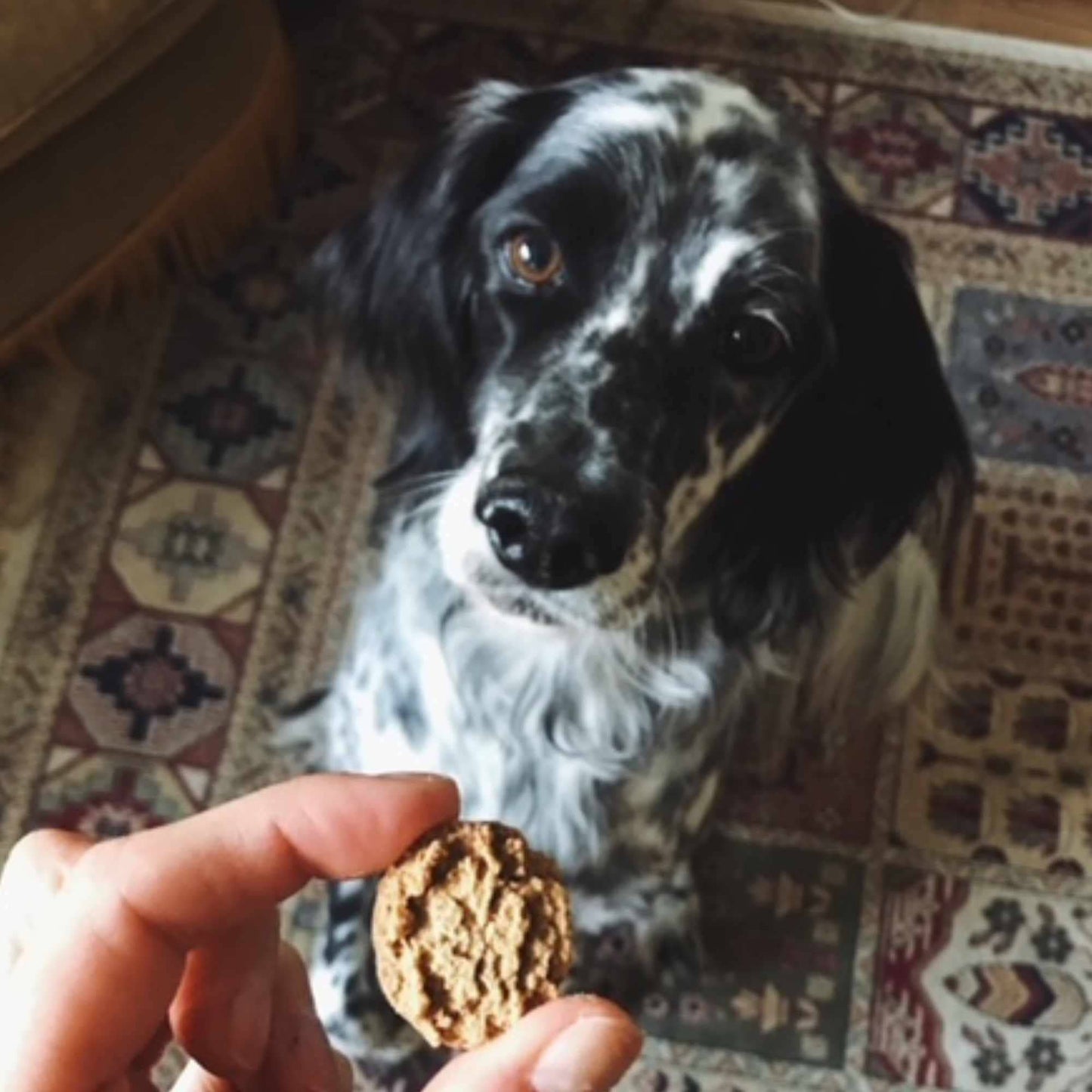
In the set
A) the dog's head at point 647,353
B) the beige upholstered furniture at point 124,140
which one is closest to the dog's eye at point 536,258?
the dog's head at point 647,353

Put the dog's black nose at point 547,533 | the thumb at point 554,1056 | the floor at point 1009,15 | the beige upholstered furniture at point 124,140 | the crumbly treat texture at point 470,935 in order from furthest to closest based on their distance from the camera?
the floor at point 1009,15 < the beige upholstered furniture at point 124,140 < the dog's black nose at point 547,533 < the crumbly treat texture at point 470,935 < the thumb at point 554,1056

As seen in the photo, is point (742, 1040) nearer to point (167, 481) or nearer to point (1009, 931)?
point (1009, 931)

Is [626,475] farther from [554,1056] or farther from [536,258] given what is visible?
[554,1056]

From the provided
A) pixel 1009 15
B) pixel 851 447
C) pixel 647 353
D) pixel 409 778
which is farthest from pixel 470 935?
pixel 1009 15

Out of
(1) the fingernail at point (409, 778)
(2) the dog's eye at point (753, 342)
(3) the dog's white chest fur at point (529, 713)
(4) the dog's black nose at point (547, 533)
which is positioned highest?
(1) the fingernail at point (409, 778)

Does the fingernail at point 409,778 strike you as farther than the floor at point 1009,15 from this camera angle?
No

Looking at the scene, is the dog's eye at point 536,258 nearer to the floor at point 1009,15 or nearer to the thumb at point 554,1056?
the thumb at point 554,1056
